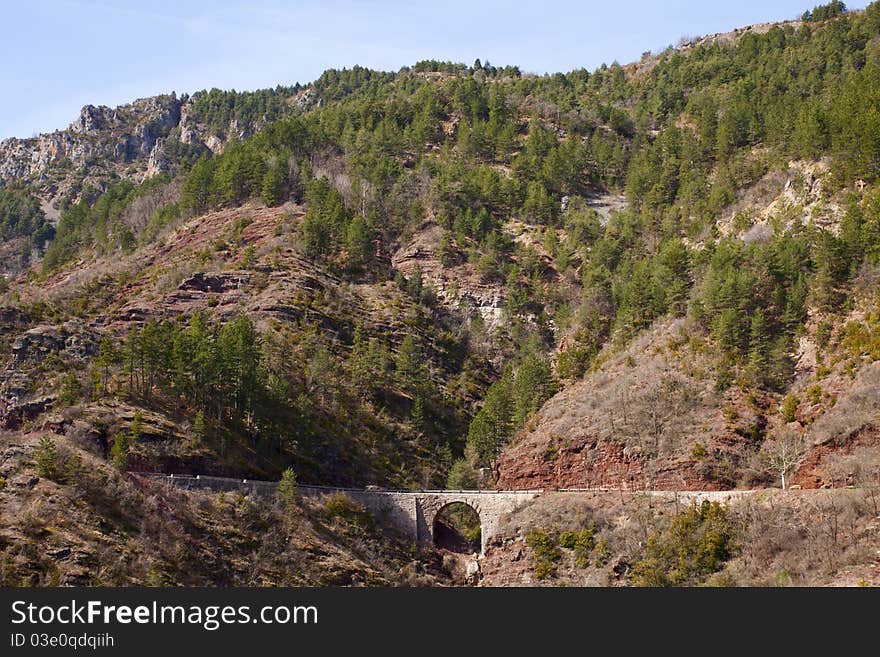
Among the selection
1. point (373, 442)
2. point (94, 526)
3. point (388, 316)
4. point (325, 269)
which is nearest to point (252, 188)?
point (325, 269)

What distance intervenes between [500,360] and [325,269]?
77.9 ft

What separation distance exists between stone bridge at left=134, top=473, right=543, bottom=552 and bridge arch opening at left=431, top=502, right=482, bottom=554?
0.69m

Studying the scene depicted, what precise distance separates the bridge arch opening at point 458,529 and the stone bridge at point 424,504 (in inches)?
27.1

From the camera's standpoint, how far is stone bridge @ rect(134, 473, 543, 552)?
7500 cm

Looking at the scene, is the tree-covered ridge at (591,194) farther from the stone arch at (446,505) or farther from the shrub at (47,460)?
the shrub at (47,460)

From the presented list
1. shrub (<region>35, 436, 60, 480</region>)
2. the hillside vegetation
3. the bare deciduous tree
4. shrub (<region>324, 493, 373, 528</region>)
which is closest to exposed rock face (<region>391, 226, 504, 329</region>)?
the hillside vegetation

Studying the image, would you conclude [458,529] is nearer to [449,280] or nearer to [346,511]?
[346,511]

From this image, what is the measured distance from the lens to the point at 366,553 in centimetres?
7050

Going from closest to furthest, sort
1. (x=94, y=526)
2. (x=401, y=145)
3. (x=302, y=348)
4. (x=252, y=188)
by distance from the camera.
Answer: (x=94, y=526) < (x=302, y=348) < (x=252, y=188) < (x=401, y=145)

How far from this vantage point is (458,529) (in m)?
83.6

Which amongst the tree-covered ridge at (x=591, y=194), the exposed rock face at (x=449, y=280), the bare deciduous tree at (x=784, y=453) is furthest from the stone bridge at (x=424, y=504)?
the exposed rock face at (x=449, y=280)

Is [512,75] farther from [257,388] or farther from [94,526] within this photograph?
[94,526]

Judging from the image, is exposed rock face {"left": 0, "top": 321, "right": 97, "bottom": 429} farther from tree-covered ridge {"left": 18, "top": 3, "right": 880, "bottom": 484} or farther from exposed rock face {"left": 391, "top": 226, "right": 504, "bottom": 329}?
exposed rock face {"left": 391, "top": 226, "right": 504, "bottom": 329}

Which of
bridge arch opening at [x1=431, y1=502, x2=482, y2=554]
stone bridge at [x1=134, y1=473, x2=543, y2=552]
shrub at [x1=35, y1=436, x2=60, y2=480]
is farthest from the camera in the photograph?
bridge arch opening at [x1=431, y1=502, x2=482, y2=554]
